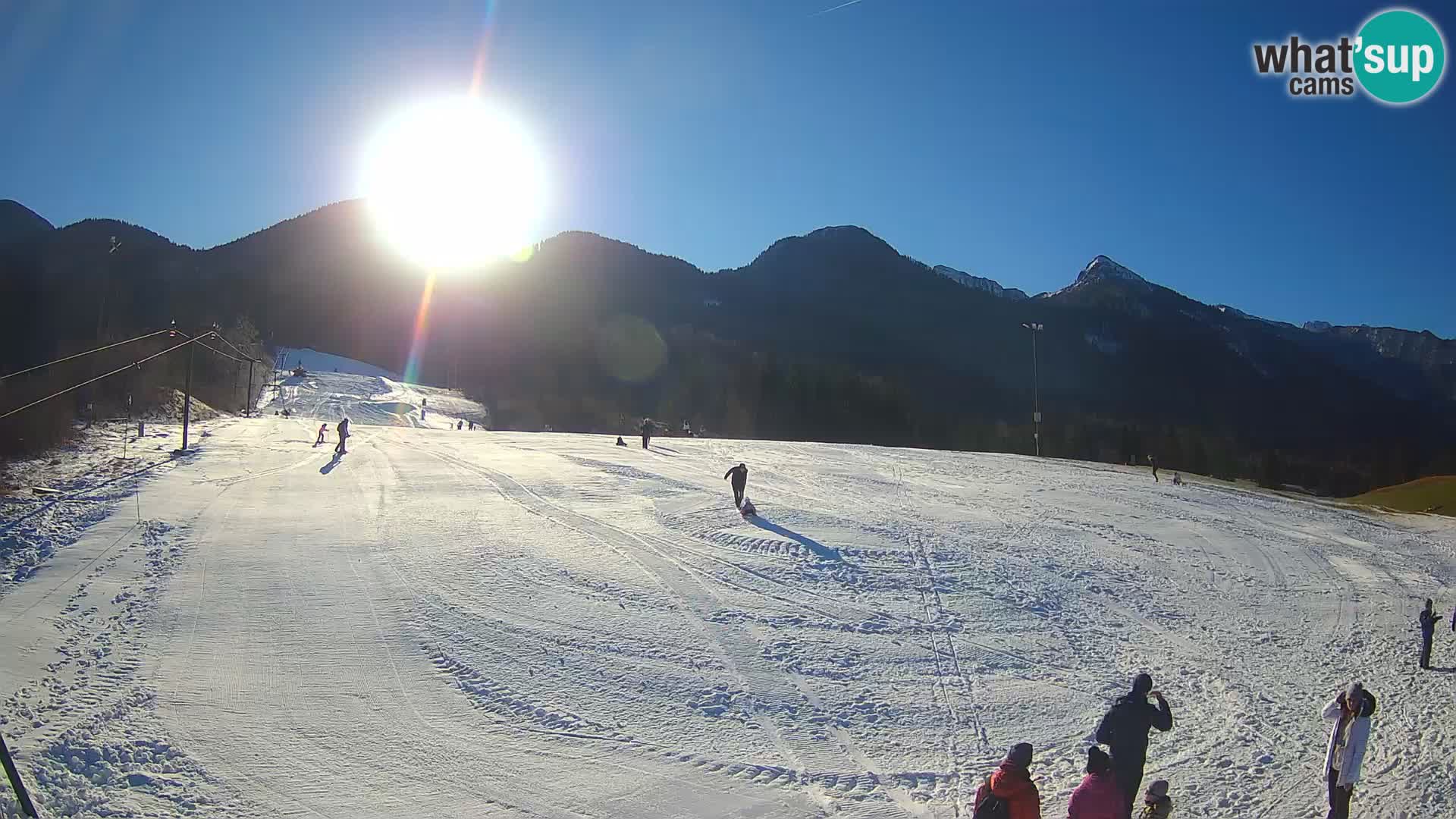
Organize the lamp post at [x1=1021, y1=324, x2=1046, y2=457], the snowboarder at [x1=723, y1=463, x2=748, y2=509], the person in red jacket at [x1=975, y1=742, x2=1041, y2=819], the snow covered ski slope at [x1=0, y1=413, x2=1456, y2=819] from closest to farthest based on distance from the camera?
the person in red jacket at [x1=975, y1=742, x2=1041, y2=819] < the snow covered ski slope at [x1=0, y1=413, x2=1456, y2=819] < the snowboarder at [x1=723, y1=463, x2=748, y2=509] < the lamp post at [x1=1021, y1=324, x2=1046, y2=457]

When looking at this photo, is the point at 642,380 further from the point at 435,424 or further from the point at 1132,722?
the point at 1132,722

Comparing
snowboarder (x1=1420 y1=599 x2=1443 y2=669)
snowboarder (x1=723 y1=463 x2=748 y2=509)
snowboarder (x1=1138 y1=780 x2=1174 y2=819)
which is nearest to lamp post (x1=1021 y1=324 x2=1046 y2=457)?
snowboarder (x1=723 y1=463 x2=748 y2=509)

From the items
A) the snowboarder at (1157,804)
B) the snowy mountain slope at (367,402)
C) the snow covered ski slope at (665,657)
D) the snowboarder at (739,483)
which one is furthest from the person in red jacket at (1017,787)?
the snowy mountain slope at (367,402)

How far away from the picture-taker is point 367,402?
68.3m

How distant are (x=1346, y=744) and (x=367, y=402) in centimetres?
7281

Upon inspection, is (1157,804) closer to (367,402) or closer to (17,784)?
(17,784)

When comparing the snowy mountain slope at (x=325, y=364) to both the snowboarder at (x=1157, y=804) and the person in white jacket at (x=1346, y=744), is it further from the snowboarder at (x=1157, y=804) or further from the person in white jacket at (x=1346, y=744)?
the person in white jacket at (x=1346, y=744)

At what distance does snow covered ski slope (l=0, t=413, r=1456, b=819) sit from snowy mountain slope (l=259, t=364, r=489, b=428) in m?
41.3

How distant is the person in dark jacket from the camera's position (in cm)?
610

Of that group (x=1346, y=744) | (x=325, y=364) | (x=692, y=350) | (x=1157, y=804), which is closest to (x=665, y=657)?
(x=1157, y=804)

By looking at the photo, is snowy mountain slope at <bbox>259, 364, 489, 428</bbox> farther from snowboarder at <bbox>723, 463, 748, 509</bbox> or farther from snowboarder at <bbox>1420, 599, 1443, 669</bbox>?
snowboarder at <bbox>1420, 599, 1443, 669</bbox>

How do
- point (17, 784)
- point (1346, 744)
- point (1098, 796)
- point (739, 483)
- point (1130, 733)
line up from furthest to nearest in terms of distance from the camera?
1. point (739, 483)
2. point (1346, 744)
3. point (1130, 733)
4. point (17, 784)
5. point (1098, 796)

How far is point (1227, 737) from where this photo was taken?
8.91 m

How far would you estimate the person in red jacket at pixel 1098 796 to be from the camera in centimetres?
550
